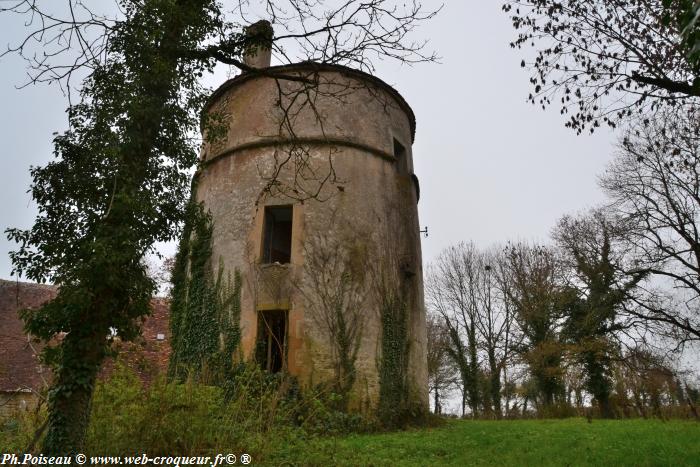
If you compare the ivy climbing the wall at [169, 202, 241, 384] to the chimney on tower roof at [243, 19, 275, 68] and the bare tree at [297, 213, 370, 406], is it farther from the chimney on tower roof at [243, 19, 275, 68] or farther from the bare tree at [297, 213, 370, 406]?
the chimney on tower roof at [243, 19, 275, 68]

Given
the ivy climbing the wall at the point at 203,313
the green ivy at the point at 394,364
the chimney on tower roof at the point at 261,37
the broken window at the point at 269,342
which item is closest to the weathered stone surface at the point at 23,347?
the ivy climbing the wall at the point at 203,313

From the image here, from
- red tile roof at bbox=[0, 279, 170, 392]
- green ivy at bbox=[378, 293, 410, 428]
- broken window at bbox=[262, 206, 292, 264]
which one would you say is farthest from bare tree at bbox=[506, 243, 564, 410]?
red tile roof at bbox=[0, 279, 170, 392]

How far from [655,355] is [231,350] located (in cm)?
1416

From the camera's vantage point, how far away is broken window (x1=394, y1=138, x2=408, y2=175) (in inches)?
610

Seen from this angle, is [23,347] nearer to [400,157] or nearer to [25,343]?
[25,343]

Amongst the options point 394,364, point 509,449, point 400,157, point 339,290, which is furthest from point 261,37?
point 400,157

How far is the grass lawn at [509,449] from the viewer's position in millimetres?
6648

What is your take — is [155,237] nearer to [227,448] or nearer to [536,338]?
[227,448]

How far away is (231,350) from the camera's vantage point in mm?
11758

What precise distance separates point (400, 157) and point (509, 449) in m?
9.50

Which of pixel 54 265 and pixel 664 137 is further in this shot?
pixel 664 137

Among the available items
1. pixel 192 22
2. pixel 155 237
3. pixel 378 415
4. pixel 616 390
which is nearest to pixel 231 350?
pixel 378 415

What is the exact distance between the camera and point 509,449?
8.68m

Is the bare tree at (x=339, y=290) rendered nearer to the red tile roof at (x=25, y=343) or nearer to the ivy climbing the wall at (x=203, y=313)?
the ivy climbing the wall at (x=203, y=313)
